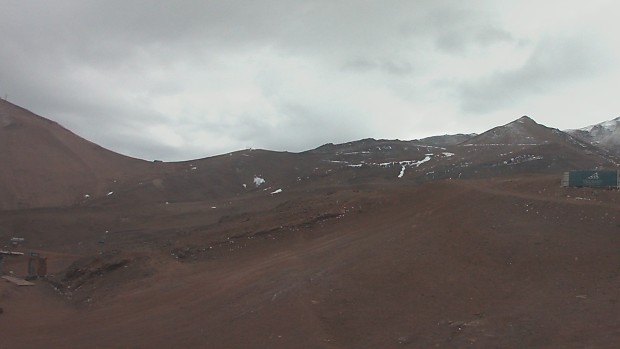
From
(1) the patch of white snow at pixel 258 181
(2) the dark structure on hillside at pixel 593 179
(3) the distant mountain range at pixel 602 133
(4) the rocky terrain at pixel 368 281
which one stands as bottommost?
(4) the rocky terrain at pixel 368 281

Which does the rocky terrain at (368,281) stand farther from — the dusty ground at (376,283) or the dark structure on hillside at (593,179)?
the dark structure on hillside at (593,179)

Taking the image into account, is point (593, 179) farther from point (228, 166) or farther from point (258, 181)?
point (228, 166)

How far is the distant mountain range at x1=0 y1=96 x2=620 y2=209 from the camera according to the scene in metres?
70.1

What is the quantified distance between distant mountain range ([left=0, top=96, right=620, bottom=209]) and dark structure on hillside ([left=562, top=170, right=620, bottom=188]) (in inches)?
1611

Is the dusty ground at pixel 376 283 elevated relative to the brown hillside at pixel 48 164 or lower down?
A: lower down

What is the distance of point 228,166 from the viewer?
94.6 m

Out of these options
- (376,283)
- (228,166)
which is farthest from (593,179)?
(228,166)

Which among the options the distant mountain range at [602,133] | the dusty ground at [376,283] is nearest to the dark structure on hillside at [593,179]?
the dusty ground at [376,283]

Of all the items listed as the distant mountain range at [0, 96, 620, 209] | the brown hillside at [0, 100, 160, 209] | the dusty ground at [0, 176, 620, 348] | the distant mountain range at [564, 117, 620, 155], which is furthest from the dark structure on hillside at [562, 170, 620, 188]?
the distant mountain range at [564, 117, 620, 155]

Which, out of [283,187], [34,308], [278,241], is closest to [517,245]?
[278,241]

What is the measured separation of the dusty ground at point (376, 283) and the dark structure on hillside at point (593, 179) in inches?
27.9

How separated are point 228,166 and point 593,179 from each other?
248 feet

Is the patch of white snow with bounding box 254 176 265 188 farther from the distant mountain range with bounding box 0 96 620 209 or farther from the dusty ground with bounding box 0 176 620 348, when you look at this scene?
the dusty ground with bounding box 0 176 620 348

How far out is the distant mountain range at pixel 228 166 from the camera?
230ft
